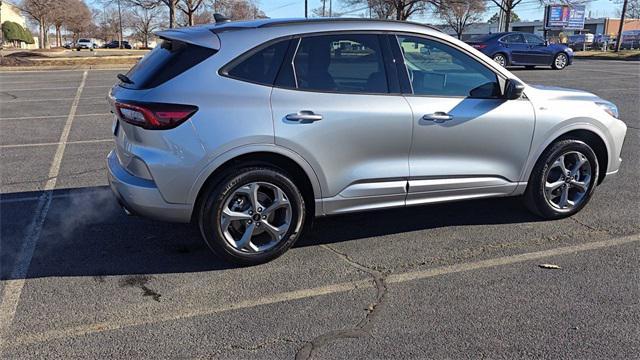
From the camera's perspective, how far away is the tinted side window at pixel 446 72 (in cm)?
428

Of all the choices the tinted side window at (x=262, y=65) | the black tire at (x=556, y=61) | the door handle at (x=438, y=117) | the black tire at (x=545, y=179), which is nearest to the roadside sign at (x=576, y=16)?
the black tire at (x=556, y=61)

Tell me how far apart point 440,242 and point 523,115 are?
50.0 inches

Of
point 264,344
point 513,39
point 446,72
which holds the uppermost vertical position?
point 513,39

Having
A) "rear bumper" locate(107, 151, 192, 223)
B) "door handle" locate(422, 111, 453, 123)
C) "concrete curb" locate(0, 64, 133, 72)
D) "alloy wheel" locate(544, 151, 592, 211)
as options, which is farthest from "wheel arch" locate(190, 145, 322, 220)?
"concrete curb" locate(0, 64, 133, 72)

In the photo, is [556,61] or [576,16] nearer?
[556,61]

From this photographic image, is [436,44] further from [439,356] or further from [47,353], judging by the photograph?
[47,353]

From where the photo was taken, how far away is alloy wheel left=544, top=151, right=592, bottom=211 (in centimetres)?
479

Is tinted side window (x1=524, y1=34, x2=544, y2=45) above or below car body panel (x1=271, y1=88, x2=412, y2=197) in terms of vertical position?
above

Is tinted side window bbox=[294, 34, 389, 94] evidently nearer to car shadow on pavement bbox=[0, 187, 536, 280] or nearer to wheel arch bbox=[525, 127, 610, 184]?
car shadow on pavement bbox=[0, 187, 536, 280]

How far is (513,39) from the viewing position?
22.2 m

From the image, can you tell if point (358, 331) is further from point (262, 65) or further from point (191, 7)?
Answer: point (191, 7)

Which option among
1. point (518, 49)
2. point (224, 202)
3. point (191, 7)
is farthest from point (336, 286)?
point (191, 7)

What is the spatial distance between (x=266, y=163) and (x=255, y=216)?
15.3 inches

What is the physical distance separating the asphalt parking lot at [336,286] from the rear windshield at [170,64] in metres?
1.32
